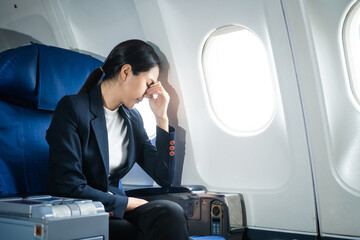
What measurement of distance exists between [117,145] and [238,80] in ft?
3.64

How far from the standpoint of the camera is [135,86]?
7.66 ft

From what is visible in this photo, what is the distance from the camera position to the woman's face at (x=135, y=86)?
2.32m

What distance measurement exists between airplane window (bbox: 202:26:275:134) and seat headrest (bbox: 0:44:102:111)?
96 cm

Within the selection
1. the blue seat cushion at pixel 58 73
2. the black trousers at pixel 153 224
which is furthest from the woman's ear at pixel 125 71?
the black trousers at pixel 153 224

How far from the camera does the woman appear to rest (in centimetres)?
186

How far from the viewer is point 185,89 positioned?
9.76 ft

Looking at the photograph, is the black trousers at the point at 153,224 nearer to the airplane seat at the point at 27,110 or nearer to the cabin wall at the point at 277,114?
the airplane seat at the point at 27,110

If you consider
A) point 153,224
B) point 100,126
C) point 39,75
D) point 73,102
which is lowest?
point 153,224

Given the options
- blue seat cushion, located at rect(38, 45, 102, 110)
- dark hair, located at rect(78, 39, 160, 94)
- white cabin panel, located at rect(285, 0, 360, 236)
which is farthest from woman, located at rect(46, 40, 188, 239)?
white cabin panel, located at rect(285, 0, 360, 236)

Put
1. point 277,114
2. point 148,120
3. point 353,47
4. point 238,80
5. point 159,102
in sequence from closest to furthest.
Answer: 1. point 353,47
2. point 277,114
3. point 159,102
4. point 238,80
5. point 148,120

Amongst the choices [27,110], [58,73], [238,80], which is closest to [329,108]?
[238,80]

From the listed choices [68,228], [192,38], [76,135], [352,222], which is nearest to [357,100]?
[352,222]

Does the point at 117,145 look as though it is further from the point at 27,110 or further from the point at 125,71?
the point at 27,110

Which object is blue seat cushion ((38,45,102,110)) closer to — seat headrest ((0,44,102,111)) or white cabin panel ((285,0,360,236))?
seat headrest ((0,44,102,111))
